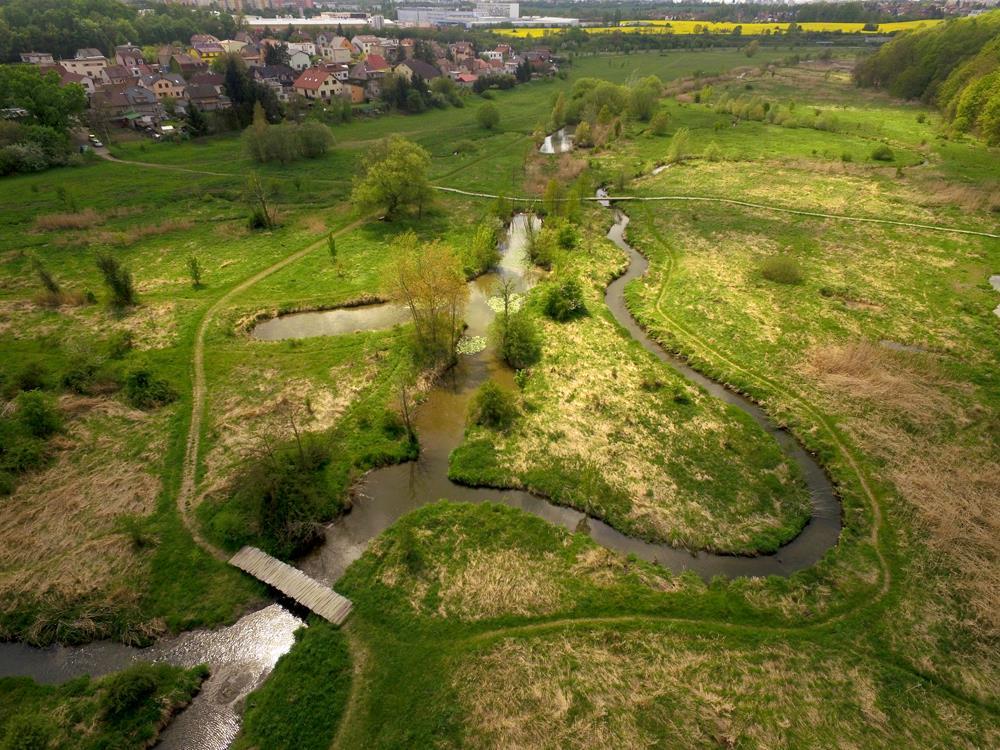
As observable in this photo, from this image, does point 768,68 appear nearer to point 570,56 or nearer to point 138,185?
point 570,56

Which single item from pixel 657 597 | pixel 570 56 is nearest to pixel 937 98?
pixel 570 56

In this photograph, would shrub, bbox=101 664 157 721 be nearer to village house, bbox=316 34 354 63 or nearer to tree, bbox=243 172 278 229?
tree, bbox=243 172 278 229

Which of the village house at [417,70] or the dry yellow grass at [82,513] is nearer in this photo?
the dry yellow grass at [82,513]

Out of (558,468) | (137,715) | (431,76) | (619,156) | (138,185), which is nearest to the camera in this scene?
(137,715)

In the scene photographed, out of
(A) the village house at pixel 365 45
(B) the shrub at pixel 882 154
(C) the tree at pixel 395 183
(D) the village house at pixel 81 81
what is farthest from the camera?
(A) the village house at pixel 365 45

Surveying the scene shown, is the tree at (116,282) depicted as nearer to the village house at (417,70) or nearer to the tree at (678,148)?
the tree at (678,148)

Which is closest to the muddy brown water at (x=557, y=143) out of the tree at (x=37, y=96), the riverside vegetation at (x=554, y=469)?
the riverside vegetation at (x=554, y=469)

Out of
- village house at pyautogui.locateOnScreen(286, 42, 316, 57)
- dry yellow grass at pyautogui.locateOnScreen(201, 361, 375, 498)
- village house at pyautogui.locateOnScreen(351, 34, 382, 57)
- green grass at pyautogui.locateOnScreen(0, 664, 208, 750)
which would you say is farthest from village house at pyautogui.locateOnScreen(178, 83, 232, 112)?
green grass at pyautogui.locateOnScreen(0, 664, 208, 750)
